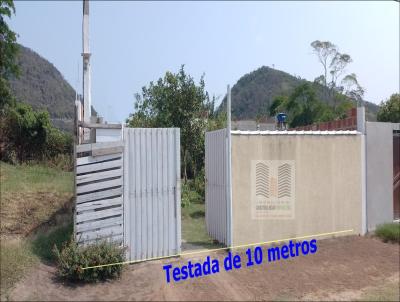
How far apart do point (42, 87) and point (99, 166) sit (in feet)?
173

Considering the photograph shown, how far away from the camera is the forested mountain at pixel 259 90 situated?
66688mm

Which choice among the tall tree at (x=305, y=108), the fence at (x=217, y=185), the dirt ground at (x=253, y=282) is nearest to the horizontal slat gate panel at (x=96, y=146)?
the dirt ground at (x=253, y=282)

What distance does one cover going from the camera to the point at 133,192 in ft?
25.2

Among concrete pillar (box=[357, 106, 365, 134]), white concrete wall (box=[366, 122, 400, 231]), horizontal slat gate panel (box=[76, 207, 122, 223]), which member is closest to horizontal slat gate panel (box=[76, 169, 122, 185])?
horizontal slat gate panel (box=[76, 207, 122, 223])

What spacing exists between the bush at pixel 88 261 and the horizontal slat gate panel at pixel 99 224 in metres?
0.27

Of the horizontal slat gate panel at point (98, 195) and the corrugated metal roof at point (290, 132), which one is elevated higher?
the corrugated metal roof at point (290, 132)

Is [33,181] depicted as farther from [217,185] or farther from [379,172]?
[379,172]

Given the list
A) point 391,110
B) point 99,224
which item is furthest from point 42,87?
point 99,224

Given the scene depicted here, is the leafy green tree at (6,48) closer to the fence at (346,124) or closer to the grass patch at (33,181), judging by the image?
Answer: the grass patch at (33,181)

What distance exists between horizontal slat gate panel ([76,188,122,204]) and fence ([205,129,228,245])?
86.5 inches

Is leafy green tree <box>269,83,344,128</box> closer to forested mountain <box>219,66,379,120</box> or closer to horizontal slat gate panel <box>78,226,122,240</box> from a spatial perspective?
forested mountain <box>219,66,379,120</box>

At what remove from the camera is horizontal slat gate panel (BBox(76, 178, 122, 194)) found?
7.32 meters

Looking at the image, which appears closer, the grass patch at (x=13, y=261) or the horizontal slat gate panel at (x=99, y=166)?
the grass patch at (x=13, y=261)

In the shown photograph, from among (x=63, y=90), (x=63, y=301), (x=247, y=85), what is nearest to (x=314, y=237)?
(x=63, y=301)
